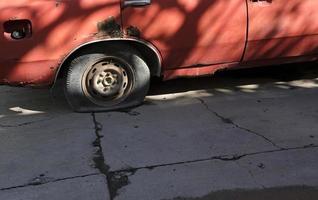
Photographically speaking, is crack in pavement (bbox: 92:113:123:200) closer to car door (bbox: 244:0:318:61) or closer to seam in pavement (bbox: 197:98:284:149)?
seam in pavement (bbox: 197:98:284:149)

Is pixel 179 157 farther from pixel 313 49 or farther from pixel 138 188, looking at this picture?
pixel 313 49

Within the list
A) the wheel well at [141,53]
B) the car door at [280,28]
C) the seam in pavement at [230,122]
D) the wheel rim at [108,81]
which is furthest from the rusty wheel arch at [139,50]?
the car door at [280,28]

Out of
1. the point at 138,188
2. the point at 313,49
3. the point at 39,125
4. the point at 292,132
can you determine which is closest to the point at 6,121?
the point at 39,125

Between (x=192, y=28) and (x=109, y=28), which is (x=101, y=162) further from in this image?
(x=192, y=28)

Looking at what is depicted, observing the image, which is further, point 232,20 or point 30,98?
Result: point 30,98

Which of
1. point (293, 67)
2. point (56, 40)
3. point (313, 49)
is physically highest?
point (56, 40)

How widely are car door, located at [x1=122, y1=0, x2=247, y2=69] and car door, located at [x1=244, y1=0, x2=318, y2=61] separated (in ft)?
0.42

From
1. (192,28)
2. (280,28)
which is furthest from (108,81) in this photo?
→ (280,28)

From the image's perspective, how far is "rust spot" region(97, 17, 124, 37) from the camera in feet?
18.1

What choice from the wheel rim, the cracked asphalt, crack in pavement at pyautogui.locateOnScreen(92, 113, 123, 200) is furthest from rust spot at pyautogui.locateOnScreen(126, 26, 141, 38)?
crack in pavement at pyautogui.locateOnScreen(92, 113, 123, 200)

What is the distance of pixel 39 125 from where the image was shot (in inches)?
217

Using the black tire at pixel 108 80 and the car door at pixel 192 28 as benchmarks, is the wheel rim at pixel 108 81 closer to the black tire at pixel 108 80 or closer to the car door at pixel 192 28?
the black tire at pixel 108 80

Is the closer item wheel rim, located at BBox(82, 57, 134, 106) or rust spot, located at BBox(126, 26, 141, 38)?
rust spot, located at BBox(126, 26, 141, 38)

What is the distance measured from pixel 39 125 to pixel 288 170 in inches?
101
